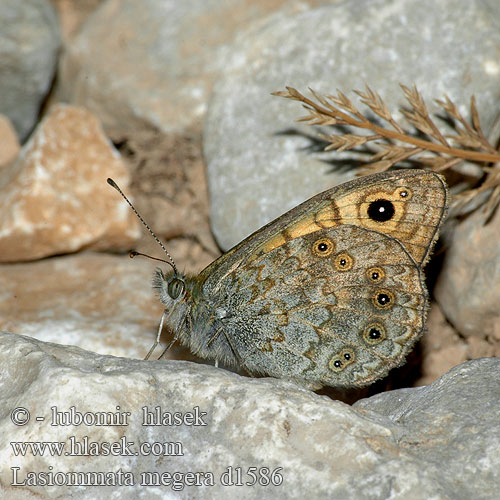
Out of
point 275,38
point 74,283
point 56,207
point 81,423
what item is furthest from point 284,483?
point 275,38

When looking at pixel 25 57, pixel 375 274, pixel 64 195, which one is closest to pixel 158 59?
pixel 25 57

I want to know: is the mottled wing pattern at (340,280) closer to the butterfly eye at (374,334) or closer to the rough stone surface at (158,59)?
the butterfly eye at (374,334)

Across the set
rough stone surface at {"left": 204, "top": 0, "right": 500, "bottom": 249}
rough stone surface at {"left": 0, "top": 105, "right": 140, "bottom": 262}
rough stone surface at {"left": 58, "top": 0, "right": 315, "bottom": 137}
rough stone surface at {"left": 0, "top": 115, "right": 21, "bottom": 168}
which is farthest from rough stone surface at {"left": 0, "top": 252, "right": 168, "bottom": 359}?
rough stone surface at {"left": 58, "top": 0, "right": 315, "bottom": 137}

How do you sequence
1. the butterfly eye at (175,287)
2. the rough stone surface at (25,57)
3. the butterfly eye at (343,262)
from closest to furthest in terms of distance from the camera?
1. the butterfly eye at (343,262)
2. the butterfly eye at (175,287)
3. the rough stone surface at (25,57)

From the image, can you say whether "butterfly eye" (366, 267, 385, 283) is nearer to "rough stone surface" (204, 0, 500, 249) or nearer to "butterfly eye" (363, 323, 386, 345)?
"butterfly eye" (363, 323, 386, 345)

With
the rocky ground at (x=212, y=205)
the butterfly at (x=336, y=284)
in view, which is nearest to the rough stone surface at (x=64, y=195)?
the rocky ground at (x=212, y=205)

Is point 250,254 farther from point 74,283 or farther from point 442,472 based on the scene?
point 74,283
